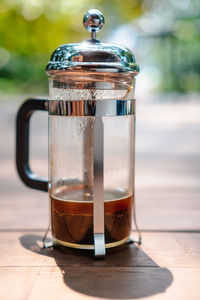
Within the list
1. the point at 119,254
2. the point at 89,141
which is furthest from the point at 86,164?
the point at 119,254

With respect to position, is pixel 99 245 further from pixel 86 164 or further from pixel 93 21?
pixel 93 21

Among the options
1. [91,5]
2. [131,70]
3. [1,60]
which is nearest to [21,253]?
[131,70]

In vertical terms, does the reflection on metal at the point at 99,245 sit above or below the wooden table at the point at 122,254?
above

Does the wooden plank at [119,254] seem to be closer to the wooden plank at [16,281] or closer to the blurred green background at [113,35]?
the wooden plank at [16,281]

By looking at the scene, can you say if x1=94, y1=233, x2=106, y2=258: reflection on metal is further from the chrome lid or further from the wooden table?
the chrome lid

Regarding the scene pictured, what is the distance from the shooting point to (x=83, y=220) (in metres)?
0.53

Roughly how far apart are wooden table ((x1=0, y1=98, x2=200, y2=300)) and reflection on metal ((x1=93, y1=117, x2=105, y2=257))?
22 millimetres

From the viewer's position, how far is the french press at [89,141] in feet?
1.65

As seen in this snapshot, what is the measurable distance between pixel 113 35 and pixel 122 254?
7191 millimetres

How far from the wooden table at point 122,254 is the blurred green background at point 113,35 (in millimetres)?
2096

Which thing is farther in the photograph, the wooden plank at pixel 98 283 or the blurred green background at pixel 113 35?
the blurred green background at pixel 113 35

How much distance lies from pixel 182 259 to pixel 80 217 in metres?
0.15

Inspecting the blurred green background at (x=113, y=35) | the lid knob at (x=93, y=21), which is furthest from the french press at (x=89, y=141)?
the blurred green background at (x=113, y=35)

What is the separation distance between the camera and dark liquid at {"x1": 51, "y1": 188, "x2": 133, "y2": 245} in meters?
0.52
